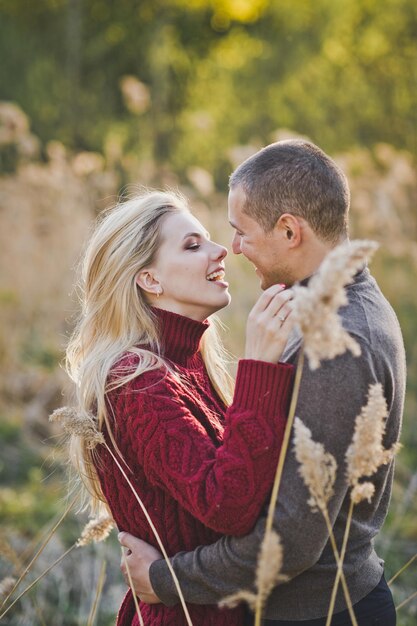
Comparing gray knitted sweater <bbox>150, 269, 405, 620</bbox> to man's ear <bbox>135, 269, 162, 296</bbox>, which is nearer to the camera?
gray knitted sweater <bbox>150, 269, 405, 620</bbox>

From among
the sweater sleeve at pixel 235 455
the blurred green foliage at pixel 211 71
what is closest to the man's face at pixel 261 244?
the sweater sleeve at pixel 235 455

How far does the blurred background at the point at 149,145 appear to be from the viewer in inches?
195

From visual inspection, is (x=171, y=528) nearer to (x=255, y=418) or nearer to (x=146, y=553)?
(x=146, y=553)

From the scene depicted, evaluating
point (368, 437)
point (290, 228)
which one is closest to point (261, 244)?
point (290, 228)

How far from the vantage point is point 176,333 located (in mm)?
2566

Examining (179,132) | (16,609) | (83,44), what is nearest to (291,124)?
(179,132)

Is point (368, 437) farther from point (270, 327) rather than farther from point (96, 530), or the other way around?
point (96, 530)

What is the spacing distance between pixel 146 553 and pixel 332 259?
1.15m

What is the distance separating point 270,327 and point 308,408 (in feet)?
0.76

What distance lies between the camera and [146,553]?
231 centimetres

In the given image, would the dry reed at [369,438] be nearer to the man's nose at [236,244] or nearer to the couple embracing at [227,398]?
the couple embracing at [227,398]

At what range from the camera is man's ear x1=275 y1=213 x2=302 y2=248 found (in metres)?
2.32

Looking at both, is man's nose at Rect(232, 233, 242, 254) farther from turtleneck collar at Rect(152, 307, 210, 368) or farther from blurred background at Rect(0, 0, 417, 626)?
blurred background at Rect(0, 0, 417, 626)

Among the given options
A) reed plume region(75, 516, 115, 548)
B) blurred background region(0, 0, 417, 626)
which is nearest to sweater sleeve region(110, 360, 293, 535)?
reed plume region(75, 516, 115, 548)
